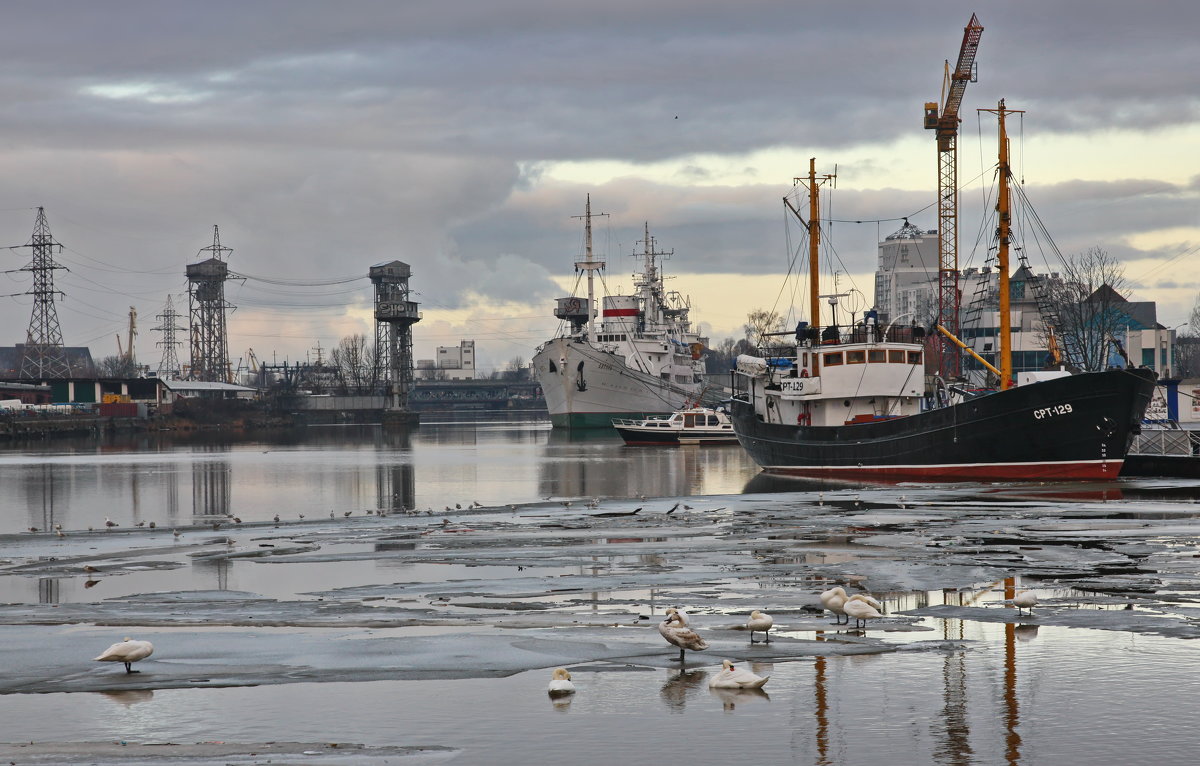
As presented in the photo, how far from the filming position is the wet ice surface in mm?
11719

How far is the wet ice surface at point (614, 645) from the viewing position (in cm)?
1172

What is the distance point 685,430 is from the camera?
91688 millimetres

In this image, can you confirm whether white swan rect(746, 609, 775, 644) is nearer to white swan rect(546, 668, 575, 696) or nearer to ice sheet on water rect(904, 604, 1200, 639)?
white swan rect(546, 668, 575, 696)

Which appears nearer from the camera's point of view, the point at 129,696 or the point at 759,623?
the point at 129,696

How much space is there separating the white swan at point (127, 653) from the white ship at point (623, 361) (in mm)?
113367

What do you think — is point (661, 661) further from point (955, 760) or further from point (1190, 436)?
point (1190, 436)

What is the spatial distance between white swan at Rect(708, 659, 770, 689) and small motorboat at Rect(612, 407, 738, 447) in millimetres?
77812

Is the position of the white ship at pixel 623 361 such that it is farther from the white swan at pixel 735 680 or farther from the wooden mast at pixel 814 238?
the white swan at pixel 735 680

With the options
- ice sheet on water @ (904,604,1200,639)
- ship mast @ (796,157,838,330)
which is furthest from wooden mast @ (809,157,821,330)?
ice sheet on water @ (904,604,1200,639)

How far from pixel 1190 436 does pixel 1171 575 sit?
28268 mm

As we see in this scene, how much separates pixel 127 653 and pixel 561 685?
4.95m

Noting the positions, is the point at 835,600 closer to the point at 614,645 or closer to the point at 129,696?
the point at 614,645

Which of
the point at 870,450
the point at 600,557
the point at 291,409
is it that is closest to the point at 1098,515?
the point at 600,557

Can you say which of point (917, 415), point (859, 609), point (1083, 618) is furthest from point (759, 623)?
point (917, 415)
